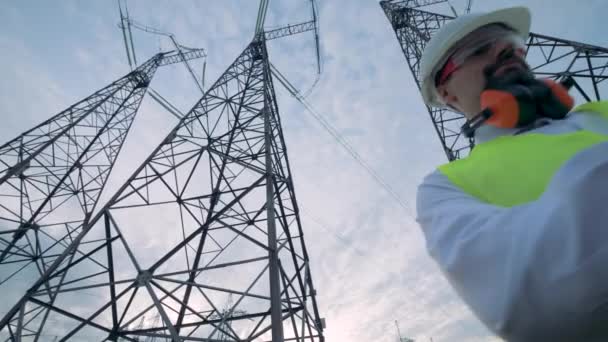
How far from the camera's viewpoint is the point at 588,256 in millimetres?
496

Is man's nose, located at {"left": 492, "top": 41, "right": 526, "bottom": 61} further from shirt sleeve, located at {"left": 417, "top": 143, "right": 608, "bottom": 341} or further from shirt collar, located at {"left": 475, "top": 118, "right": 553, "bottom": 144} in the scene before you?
shirt sleeve, located at {"left": 417, "top": 143, "right": 608, "bottom": 341}

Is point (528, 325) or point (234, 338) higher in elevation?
point (234, 338)

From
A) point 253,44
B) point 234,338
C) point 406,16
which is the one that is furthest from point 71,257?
point 406,16

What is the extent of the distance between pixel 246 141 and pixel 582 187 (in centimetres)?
656

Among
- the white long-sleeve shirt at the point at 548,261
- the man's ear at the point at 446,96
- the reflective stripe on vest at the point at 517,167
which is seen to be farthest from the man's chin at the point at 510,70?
the white long-sleeve shirt at the point at 548,261

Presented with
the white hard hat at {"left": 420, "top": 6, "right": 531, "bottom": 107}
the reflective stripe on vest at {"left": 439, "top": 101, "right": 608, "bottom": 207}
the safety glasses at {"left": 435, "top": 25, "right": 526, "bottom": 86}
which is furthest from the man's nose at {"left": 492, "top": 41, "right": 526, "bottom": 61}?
the reflective stripe on vest at {"left": 439, "top": 101, "right": 608, "bottom": 207}

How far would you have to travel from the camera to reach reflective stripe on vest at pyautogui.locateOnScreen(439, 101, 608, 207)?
2.35ft

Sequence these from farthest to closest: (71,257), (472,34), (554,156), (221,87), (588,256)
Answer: (221,87) → (71,257) → (472,34) → (554,156) → (588,256)

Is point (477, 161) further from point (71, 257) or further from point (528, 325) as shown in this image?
point (71, 257)

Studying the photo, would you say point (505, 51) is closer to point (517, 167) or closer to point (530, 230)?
point (517, 167)

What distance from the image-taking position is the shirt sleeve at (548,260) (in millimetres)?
506

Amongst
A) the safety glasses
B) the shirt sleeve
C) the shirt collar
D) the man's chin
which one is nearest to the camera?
the shirt sleeve

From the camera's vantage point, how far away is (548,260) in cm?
52

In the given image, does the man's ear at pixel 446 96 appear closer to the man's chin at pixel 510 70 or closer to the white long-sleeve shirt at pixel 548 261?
the man's chin at pixel 510 70
